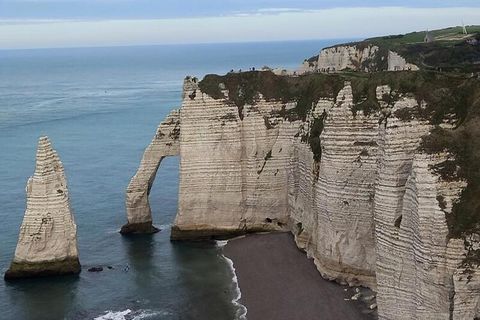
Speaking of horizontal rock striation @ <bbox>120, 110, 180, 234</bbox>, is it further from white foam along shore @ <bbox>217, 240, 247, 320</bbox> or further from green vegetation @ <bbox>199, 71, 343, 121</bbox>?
white foam along shore @ <bbox>217, 240, 247, 320</bbox>

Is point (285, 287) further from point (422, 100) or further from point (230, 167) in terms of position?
point (422, 100)

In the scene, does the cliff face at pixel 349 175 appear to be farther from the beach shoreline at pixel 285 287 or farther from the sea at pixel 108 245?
the sea at pixel 108 245

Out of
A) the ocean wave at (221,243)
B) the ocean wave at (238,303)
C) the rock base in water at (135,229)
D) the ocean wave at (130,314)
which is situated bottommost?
the ocean wave at (130,314)

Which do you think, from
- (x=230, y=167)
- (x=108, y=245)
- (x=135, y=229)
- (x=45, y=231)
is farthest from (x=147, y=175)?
(x=45, y=231)

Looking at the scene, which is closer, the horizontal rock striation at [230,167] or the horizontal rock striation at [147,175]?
the horizontal rock striation at [230,167]

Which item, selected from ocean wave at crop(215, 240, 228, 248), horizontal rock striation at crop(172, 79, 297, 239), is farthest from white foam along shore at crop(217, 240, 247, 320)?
horizontal rock striation at crop(172, 79, 297, 239)

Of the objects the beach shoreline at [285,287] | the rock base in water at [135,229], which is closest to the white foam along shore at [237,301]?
the beach shoreline at [285,287]
